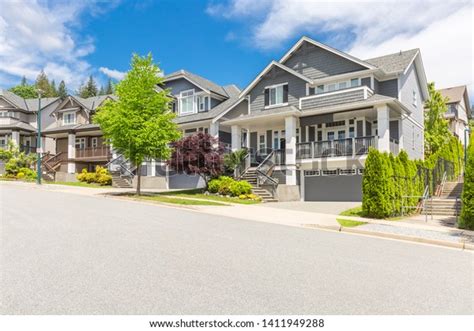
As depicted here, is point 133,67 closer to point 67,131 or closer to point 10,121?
point 67,131

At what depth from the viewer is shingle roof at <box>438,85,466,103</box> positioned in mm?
51062

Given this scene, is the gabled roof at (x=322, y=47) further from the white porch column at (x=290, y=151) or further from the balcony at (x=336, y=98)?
the white porch column at (x=290, y=151)

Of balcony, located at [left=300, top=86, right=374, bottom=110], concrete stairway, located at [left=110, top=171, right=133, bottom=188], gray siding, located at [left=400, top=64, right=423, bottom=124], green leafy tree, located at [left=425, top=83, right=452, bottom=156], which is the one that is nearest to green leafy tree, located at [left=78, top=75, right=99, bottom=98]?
concrete stairway, located at [left=110, top=171, right=133, bottom=188]

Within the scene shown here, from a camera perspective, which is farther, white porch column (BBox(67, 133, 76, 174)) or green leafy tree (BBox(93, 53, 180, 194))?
white porch column (BBox(67, 133, 76, 174))

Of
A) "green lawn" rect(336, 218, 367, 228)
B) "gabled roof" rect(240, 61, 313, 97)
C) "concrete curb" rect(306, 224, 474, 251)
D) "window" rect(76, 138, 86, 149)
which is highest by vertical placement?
"gabled roof" rect(240, 61, 313, 97)

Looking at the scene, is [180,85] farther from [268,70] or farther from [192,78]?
[268,70]

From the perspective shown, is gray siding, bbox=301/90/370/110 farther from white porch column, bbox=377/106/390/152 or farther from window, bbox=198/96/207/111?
window, bbox=198/96/207/111

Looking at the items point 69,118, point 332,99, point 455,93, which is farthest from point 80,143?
point 455,93

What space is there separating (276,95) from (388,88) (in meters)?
7.74

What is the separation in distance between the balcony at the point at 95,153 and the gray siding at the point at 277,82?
618 inches

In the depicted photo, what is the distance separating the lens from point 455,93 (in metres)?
52.5

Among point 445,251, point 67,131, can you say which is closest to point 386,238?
point 445,251

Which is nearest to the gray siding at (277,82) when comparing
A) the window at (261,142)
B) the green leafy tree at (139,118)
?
the window at (261,142)

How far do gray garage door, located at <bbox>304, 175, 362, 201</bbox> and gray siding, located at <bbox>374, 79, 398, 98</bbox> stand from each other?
609cm
